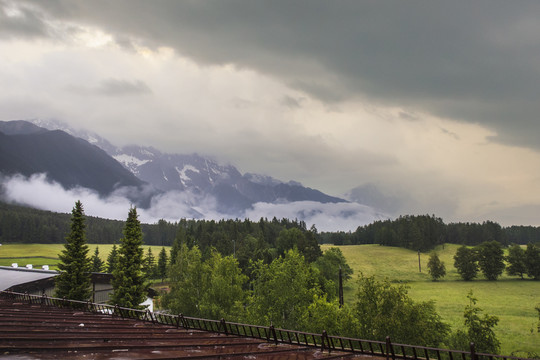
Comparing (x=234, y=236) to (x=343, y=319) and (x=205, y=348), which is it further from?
(x=205, y=348)

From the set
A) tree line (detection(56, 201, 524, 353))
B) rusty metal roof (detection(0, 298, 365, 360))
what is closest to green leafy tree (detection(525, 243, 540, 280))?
tree line (detection(56, 201, 524, 353))

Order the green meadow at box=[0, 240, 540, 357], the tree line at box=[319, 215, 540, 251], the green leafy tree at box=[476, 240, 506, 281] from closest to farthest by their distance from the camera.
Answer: the green meadow at box=[0, 240, 540, 357] → the green leafy tree at box=[476, 240, 506, 281] → the tree line at box=[319, 215, 540, 251]

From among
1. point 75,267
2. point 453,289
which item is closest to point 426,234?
point 453,289

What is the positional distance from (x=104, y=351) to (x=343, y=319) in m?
28.7

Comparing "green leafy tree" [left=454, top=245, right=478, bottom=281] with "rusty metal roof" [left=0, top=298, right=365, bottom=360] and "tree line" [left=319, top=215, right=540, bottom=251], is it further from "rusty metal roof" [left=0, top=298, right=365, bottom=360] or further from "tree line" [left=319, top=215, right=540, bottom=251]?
"rusty metal roof" [left=0, top=298, right=365, bottom=360]

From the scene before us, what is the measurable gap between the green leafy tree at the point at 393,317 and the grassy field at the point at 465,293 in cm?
401

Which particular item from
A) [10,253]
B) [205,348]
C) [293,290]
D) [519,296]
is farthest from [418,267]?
[10,253]

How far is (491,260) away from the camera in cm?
10944

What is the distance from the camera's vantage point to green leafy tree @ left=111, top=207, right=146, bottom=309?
50188 mm

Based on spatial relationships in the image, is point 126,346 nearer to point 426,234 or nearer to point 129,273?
point 129,273

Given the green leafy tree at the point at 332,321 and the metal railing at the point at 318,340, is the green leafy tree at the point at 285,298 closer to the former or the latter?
the green leafy tree at the point at 332,321

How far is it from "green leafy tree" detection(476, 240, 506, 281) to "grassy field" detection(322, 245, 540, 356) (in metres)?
2.57

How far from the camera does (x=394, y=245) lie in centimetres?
18212

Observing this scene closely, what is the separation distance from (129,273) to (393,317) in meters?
37.1
